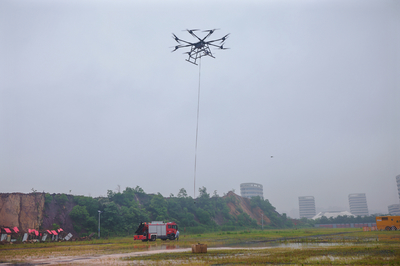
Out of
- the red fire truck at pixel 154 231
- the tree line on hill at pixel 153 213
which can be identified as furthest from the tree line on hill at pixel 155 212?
the red fire truck at pixel 154 231

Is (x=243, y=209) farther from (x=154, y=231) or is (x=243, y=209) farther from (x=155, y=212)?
(x=154, y=231)

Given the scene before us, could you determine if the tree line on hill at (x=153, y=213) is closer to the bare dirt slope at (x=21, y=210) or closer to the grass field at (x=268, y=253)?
the bare dirt slope at (x=21, y=210)

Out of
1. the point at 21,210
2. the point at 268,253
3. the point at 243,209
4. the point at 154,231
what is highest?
the point at 21,210

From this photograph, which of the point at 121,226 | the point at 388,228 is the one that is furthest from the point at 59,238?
the point at 388,228

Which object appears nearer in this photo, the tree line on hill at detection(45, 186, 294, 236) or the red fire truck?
the red fire truck

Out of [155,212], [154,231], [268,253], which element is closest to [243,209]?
[155,212]

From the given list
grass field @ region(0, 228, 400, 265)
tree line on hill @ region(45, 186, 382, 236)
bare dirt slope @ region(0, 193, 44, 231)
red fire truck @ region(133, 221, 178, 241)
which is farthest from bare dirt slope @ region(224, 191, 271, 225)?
grass field @ region(0, 228, 400, 265)

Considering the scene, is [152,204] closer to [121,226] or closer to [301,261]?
[121,226]

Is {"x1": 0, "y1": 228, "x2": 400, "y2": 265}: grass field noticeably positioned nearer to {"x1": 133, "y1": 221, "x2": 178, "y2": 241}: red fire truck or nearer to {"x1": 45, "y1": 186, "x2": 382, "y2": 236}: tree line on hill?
{"x1": 133, "y1": 221, "x2": 178, "y2": 241}: red fire truck
